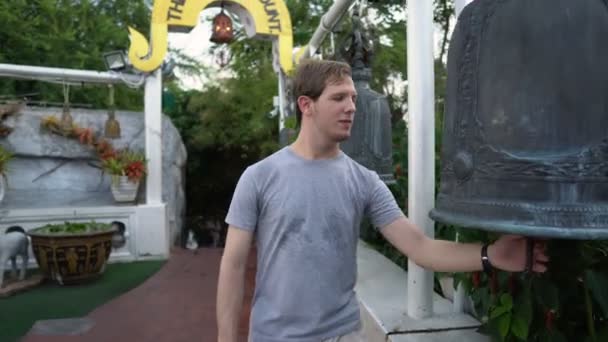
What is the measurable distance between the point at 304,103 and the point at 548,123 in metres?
0.64

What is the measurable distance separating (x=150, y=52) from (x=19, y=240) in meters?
2.50

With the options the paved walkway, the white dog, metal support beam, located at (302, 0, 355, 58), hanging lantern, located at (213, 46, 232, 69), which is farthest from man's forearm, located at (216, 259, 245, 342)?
hanging lantern, located at (213, 46, 232, 69)

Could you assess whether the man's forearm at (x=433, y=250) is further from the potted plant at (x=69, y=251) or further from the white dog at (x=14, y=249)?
the white dog at (x=14, y=249)

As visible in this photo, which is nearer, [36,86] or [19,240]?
[19,240]

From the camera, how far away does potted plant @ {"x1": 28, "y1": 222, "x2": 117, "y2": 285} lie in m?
4.40

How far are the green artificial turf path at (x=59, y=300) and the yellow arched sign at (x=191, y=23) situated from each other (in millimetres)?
2405

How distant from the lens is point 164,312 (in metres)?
3.94

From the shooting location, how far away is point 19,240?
4.38 meters

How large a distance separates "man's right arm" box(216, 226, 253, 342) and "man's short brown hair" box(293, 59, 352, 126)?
421mm

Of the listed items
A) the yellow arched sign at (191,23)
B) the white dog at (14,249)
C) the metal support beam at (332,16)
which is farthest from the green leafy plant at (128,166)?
the metal support beam at (332,16)

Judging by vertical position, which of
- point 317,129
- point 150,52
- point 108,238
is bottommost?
point 108,238

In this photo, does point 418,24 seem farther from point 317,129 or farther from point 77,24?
point 77,24

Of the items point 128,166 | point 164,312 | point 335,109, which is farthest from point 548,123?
point 128,166

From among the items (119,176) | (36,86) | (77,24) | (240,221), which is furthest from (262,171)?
(77,24)
